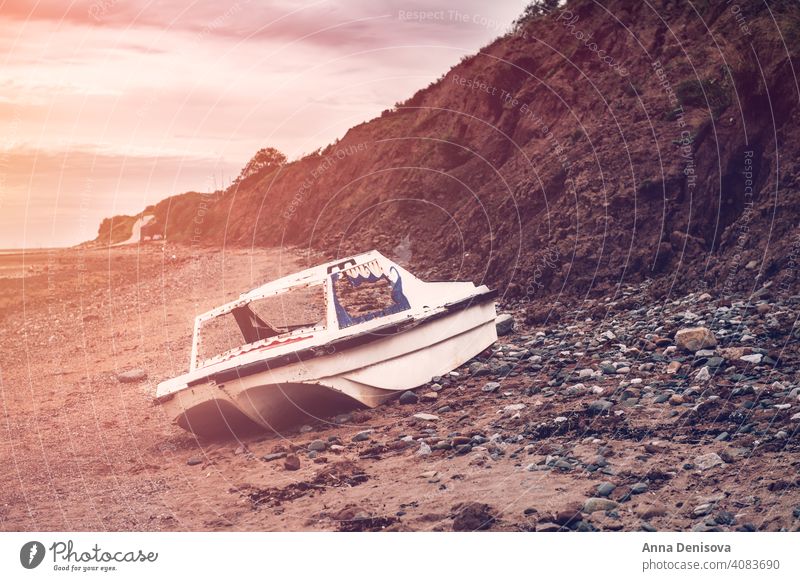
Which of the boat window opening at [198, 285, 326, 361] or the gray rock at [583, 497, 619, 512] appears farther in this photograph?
the boat window opening at [198, 285, 326, 361]

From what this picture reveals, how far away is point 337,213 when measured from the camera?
30.8 ft

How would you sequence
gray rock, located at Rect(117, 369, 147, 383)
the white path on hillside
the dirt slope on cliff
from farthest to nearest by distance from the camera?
1. the dirt slope on cliff
2. the white path on hillside
3. gray rock, located at Rect(117, 369, 147, 383)

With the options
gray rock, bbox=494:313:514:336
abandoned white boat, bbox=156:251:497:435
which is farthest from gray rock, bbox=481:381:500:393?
gray rock, bbox=494:313:514:336

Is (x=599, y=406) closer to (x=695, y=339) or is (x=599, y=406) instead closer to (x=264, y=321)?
(x=695, y=339)

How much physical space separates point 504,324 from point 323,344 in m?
2.45

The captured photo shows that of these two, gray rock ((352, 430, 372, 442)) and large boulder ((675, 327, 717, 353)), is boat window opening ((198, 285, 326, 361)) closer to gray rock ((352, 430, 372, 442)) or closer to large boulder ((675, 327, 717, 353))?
gray rock ((352, 430, 372, 442))

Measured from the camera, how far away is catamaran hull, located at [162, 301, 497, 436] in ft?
24.7

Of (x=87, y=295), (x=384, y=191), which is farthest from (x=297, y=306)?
(x=87, y=295)

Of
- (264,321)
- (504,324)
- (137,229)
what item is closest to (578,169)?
(504,324)

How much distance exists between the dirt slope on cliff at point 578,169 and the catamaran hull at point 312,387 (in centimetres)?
157

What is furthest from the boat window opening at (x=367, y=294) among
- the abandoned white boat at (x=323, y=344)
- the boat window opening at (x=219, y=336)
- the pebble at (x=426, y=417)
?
the boat window opening at (x=219, y=336)

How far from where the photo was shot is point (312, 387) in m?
7.61

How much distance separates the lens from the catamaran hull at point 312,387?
752 centimetres
